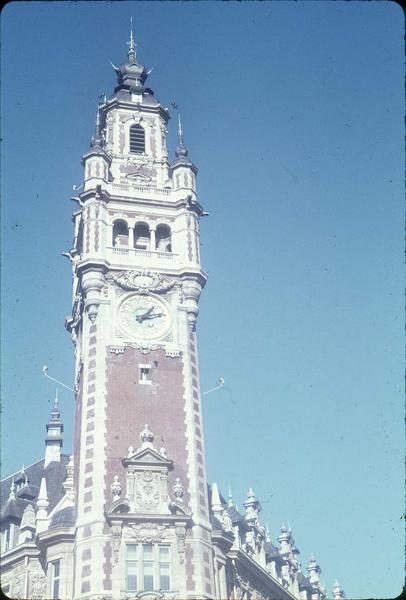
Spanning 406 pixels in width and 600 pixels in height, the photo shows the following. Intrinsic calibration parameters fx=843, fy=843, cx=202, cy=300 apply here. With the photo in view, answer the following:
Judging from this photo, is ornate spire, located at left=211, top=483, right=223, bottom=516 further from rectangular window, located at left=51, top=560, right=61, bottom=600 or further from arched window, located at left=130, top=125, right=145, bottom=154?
arched window, located at left=130, top=125, right=145, bottom=154

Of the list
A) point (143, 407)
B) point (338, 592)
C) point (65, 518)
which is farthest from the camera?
point (338, 592)

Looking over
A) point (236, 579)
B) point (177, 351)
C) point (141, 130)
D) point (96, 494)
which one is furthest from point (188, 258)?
point (236, 579)

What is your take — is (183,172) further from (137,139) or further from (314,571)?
(314,571)

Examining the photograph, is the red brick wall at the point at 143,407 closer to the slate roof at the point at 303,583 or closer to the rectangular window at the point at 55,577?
the rectangular window at the point at 55,577

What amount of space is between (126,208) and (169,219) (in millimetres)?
2754

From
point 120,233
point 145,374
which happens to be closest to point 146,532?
point 145,374

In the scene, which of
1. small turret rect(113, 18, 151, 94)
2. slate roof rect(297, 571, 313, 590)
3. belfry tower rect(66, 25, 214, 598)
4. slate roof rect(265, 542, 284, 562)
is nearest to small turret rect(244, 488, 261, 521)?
slate roof rect(265, 542, 284, 562)

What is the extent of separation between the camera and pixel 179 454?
143 ft

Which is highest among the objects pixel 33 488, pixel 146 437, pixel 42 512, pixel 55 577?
pixel 33 488

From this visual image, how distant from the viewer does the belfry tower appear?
40.0m

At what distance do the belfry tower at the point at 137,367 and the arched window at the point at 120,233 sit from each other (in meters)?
0.07

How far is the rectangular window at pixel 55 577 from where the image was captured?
41094 millimetres

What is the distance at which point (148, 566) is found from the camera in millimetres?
39781

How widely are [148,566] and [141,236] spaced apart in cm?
2044
